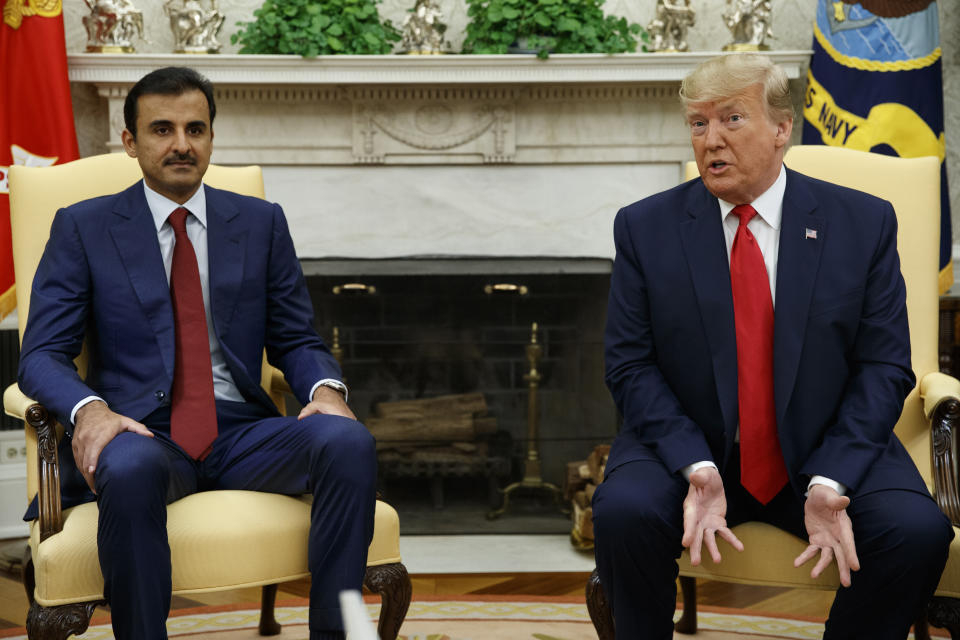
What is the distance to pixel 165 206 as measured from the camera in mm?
2031

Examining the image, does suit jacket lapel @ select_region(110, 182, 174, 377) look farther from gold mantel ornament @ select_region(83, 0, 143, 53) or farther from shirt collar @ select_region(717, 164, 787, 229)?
gold mantel ornament @ select_region(83, 0, 143, 53)

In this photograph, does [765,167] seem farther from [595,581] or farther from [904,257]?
[595,581]

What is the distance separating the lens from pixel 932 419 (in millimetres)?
1854

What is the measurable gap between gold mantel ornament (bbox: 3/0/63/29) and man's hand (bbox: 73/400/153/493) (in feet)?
6.20

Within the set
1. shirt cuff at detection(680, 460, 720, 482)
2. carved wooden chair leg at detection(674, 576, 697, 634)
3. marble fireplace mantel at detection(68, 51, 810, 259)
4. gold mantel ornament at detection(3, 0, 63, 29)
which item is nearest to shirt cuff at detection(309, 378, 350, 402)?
shirt cuff at detection(680, 460, 720, 482)

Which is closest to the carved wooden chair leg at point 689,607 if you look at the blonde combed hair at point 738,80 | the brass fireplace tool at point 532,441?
the blonde combed hair at point 738,80

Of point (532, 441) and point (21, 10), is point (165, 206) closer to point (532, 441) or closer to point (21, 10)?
point (21, 10)

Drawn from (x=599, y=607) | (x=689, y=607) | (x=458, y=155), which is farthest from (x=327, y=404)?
(x=458, y=155)

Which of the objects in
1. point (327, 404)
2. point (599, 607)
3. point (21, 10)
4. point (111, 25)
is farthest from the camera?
point (111, 25)

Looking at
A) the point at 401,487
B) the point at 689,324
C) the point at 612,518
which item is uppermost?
the point at 689,324

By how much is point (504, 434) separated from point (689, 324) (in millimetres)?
1896

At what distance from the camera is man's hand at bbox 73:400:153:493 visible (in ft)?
5.51

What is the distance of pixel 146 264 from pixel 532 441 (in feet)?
6.28

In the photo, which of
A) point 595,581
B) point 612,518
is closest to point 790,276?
point 612,518
